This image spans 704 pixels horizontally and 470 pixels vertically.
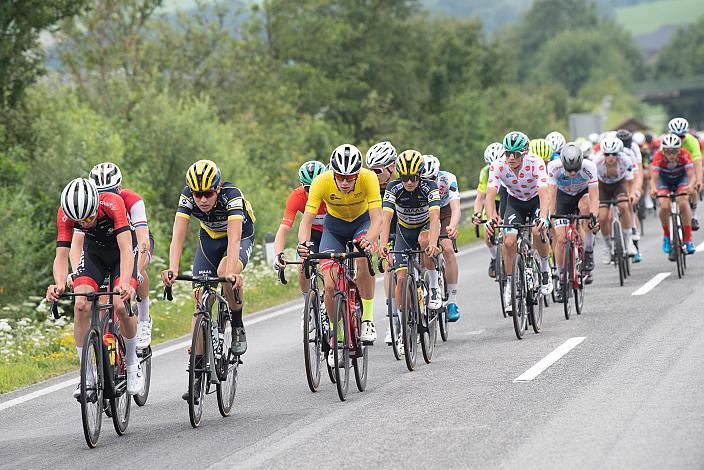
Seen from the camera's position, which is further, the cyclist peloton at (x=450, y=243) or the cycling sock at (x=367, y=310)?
the cyclist peloton at (x=450, y=243)

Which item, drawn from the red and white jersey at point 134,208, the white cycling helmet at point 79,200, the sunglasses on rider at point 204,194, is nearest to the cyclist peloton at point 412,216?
the sunglasses on rider at point 204,194

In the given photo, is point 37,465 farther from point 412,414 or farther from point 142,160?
point 142,160

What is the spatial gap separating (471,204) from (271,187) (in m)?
8.84

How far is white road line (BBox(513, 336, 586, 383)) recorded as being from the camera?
34.9 ft

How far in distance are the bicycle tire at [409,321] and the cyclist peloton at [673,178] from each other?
7.42m

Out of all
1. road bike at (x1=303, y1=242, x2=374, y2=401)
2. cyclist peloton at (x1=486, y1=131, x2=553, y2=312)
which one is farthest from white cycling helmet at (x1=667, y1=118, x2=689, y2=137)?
road bike at (x1=303, y1=242, x2=374, y2=401)

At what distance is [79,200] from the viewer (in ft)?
29.7

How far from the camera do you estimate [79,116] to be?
27.7 metres

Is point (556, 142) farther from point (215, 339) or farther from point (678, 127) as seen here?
point (215, 339)

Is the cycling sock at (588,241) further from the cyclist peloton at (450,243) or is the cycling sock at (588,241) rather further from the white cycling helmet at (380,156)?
the white cycling helmet at (380,156)

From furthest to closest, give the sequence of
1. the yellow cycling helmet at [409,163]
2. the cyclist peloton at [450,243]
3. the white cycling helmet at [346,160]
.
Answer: the cyclist peloton at [450,243] → the yellow cycling helmet at [409,163] → the white cycling helmet at [346,160]

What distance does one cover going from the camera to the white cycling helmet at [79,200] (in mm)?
9062

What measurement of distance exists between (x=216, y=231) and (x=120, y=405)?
1633mm

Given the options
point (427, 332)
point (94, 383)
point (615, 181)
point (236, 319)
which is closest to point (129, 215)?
point (236, 319)
